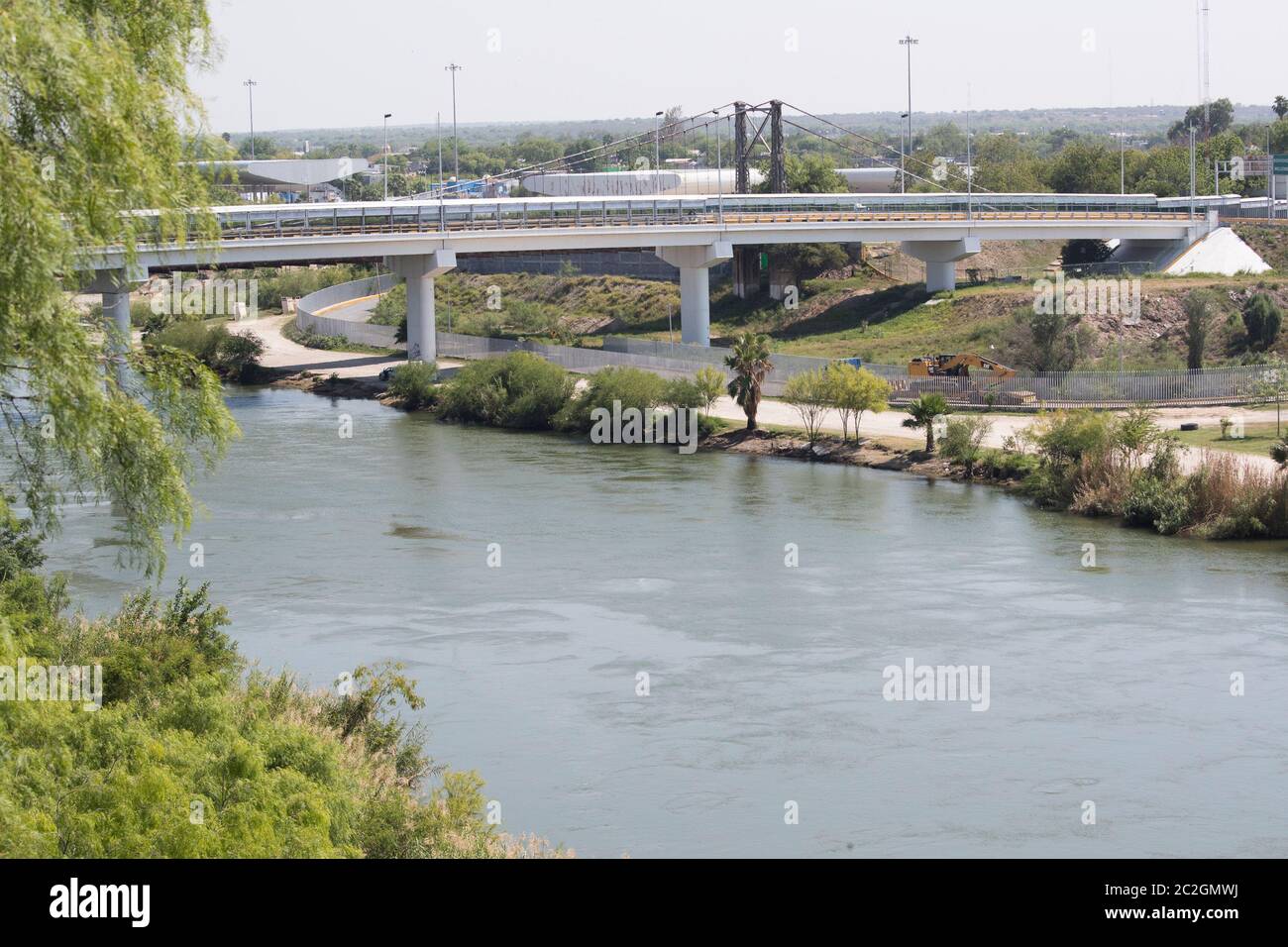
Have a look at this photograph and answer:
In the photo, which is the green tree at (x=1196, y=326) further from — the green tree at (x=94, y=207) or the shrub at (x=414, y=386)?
the green tree at (x=94, y=207)

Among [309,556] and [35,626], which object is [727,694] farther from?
[309,556]

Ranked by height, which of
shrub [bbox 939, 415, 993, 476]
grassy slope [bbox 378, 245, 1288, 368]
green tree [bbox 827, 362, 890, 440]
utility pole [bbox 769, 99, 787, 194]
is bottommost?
shrub [bbox 939, 415, 993, 476]

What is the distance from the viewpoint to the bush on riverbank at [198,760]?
1534 cm

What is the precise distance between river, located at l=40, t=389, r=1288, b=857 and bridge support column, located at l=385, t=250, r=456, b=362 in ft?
72.4

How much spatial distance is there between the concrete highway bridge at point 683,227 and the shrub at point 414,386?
17.4 ft

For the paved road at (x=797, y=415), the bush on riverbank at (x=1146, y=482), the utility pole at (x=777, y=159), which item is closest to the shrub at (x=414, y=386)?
the paved road at (x=797, y=415)

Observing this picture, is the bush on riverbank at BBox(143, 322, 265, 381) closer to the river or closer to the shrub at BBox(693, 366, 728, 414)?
the shrub at BBox(693, 366, 728, 414)

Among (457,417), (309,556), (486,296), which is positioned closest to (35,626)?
(309,556)

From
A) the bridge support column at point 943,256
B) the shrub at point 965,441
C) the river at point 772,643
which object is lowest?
the river at point 772,643

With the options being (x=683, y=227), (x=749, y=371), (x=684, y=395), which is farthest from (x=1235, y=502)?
(x=683, y=227)

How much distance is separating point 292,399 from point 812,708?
150 feet

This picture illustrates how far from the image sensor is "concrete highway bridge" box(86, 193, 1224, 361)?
67375 millimetres

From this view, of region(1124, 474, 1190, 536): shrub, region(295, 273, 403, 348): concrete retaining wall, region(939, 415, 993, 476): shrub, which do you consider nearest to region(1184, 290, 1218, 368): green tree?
region(939, 415, 993, 476): shrub

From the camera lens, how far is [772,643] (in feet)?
102
